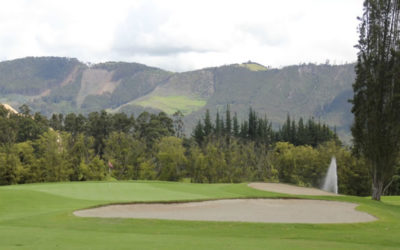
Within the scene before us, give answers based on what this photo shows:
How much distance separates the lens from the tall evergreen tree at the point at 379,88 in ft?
120

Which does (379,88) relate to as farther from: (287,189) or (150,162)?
(150,162)

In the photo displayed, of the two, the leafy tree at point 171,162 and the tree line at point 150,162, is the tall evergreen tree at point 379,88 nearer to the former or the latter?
the tree line at point 150,162

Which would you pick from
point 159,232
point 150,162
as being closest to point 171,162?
point 150,162

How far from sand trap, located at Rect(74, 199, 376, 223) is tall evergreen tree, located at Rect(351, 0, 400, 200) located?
28.3 ft

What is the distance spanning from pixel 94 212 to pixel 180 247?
12.6 metres

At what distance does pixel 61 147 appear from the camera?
6844cm

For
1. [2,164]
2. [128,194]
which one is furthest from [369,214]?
[2,164]

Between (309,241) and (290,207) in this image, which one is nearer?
(309,241)

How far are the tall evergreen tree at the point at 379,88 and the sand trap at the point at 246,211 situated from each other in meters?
8.61

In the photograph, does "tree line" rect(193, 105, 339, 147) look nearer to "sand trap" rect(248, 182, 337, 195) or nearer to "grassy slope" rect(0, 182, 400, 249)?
"sand trap" rect(248, 182, 337, 195)

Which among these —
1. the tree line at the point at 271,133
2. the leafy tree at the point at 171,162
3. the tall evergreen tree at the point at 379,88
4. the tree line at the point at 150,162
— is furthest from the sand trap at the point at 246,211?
the tree line at the point at 271,133

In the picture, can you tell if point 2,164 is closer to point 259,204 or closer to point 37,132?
point 37,132

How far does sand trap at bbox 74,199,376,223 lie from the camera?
76.5 feet

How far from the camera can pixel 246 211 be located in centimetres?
2641
